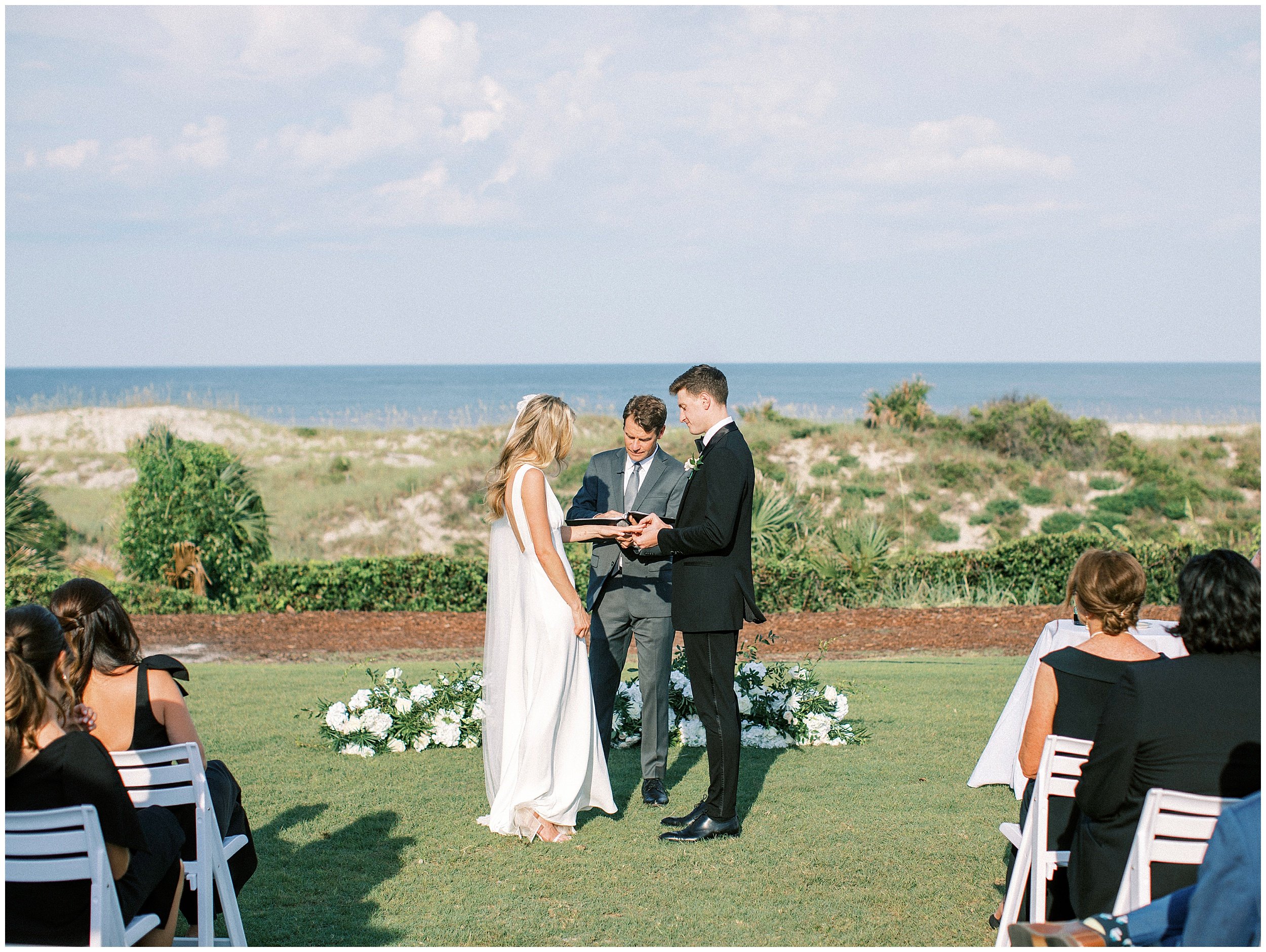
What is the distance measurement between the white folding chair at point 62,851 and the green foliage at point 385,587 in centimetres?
1132

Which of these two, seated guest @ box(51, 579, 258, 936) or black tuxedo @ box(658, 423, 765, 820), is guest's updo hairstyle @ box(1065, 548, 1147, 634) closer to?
black tuxedo @ box(658, 423, 765, 820)

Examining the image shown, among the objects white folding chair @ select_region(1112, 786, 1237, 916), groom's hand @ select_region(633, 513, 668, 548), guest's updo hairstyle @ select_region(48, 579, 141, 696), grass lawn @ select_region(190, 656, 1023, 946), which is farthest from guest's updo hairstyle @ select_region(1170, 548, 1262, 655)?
guest's updo hairstyle @ select_region(48, 579, 141, 696)

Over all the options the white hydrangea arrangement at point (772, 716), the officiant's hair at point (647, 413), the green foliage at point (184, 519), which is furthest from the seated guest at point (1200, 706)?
the green foliage at point (184, 519)

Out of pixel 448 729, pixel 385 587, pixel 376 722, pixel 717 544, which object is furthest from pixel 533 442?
pixel 385 587

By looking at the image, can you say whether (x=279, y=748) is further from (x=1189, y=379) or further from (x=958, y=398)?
(x=1189, y=379)

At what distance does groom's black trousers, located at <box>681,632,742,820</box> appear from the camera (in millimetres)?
5137

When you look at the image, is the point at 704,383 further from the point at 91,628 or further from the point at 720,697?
the point at 91,628

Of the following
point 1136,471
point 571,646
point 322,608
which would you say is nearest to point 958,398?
point 1136,471

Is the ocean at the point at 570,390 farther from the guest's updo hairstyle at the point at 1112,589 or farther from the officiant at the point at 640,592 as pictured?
the guest's updo hairstyle at the point at 1112,589

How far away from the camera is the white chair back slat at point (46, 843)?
2846 millimetres

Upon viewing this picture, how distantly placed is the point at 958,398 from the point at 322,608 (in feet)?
358

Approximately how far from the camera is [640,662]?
19.8ft

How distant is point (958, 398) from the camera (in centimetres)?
11569

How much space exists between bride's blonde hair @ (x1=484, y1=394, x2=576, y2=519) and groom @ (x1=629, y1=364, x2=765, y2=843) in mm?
571
